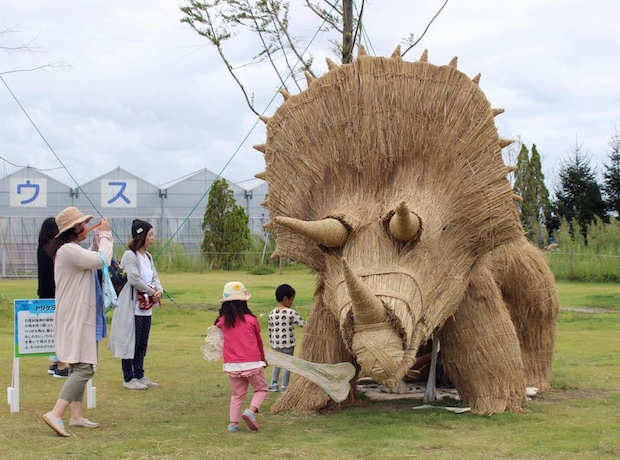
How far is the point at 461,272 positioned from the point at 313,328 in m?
1.58

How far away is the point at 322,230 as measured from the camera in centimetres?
671

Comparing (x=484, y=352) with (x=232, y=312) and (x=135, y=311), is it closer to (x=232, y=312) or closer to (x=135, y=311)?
(x=232, y=312)

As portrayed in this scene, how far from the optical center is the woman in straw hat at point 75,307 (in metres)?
7.02

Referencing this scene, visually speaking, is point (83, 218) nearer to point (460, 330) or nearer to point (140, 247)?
point (140, 247)

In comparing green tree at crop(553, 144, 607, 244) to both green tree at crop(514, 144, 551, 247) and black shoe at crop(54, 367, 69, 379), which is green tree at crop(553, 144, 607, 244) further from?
black shoe at crop(54, 367, 69, 379)

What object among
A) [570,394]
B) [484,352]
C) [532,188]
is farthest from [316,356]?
[532,188]

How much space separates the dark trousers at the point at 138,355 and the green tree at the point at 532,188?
2810cm

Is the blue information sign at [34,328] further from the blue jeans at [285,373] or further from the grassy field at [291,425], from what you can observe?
the blue jeans at [285,373]

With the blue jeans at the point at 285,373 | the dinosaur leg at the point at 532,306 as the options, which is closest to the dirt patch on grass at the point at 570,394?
the dinosaur leg at the point at 532,306

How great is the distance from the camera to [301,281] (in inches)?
1005

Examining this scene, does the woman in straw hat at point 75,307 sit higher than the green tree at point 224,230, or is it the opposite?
the green tree at point 224,230

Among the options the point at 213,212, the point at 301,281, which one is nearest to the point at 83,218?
the point at 301,281

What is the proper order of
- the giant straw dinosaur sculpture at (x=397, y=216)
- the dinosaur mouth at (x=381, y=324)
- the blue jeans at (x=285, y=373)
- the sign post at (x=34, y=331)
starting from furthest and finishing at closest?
the blue jeans at (x=285, y=373) → the sign post at (x=34, y=331) → the giant straw dinosaur sculpture at (x=397, y=216) → the dinosaur mouth at (x=381, y=324)

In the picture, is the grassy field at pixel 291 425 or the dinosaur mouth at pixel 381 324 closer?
the dinosaur mouth at pixel 381 324
